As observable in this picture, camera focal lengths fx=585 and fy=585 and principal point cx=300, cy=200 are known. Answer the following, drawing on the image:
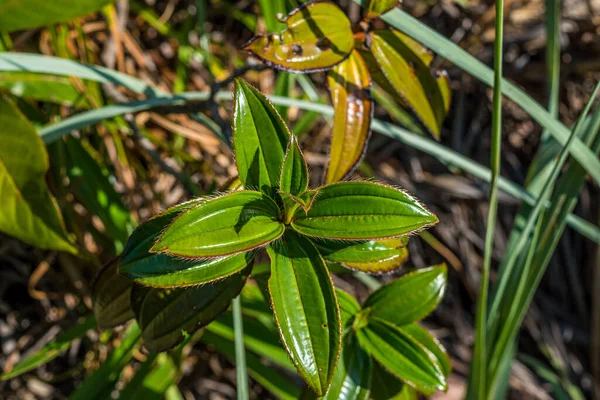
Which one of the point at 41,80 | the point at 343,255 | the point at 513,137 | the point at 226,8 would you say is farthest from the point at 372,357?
the point at 513,137

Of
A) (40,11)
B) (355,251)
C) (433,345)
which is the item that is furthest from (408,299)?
(40,11)

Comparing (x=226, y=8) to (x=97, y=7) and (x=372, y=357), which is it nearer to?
(x=97, y=7)

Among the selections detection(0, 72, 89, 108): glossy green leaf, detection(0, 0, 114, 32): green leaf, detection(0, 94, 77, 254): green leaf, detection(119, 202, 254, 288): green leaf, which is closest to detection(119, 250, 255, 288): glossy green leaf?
detection(119, 202, 254, 288): green leaf

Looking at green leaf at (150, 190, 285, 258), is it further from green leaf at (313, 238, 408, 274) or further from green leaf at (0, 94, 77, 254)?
green leaf at (0, 94, 77, 254)

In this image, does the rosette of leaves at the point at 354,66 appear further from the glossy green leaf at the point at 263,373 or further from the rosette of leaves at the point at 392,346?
the glossy green leaf at the point at 263,373

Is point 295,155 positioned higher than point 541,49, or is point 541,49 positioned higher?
point 295,155

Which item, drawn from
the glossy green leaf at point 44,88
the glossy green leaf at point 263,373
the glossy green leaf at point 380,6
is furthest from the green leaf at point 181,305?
the glossy green leaf at point 44,88

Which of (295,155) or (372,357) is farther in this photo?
(372,357)
